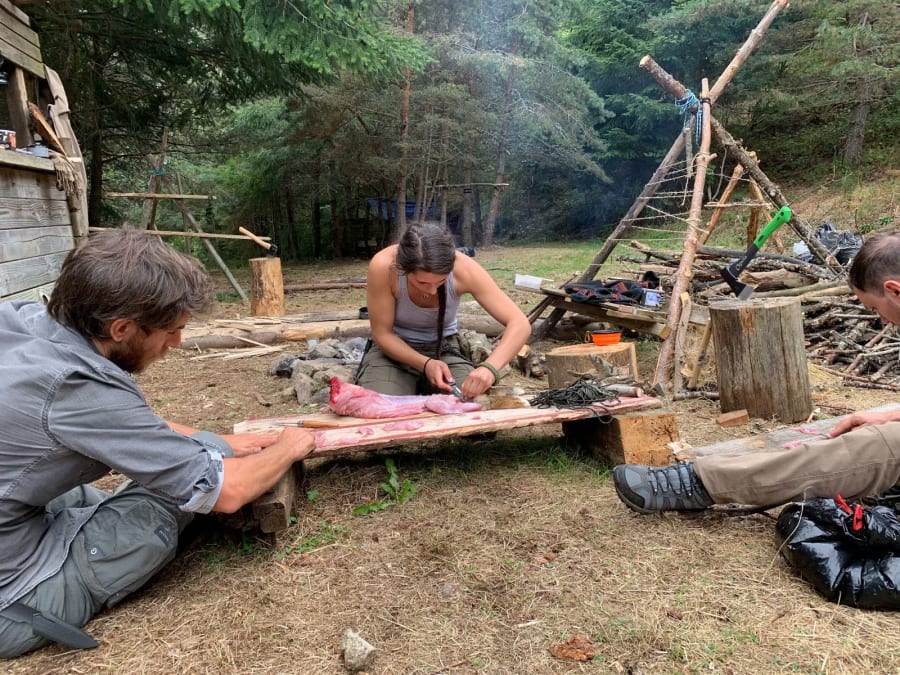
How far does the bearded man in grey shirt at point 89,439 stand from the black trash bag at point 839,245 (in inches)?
307

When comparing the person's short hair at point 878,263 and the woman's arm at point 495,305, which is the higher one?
the person's short hair at point 878,263

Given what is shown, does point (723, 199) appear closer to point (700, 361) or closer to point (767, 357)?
point (700, 361)

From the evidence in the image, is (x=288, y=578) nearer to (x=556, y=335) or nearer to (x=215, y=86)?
(x=556, y=335)

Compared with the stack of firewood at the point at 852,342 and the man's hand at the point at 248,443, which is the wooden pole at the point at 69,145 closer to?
the man's hand at the point at 248,443

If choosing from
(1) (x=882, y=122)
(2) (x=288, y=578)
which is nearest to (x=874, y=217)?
(1) (x=882, y=122)

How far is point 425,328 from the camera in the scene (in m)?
3.86

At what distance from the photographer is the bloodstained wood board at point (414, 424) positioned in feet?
9.23

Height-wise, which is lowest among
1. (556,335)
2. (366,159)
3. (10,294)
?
Answer: (556,335)

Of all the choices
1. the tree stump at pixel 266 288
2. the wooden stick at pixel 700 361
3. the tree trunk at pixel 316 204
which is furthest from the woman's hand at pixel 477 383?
the tree trunk at pixel 316 204

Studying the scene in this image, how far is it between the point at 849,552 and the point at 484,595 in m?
1.36

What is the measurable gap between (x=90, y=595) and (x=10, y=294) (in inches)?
149

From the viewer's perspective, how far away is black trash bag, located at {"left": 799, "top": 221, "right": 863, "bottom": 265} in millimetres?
7551

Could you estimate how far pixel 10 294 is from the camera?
4.72 meters

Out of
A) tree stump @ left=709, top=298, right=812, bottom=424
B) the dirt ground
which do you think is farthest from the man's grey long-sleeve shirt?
tree stump @ left=709, top=298, right=812, bottom=424
